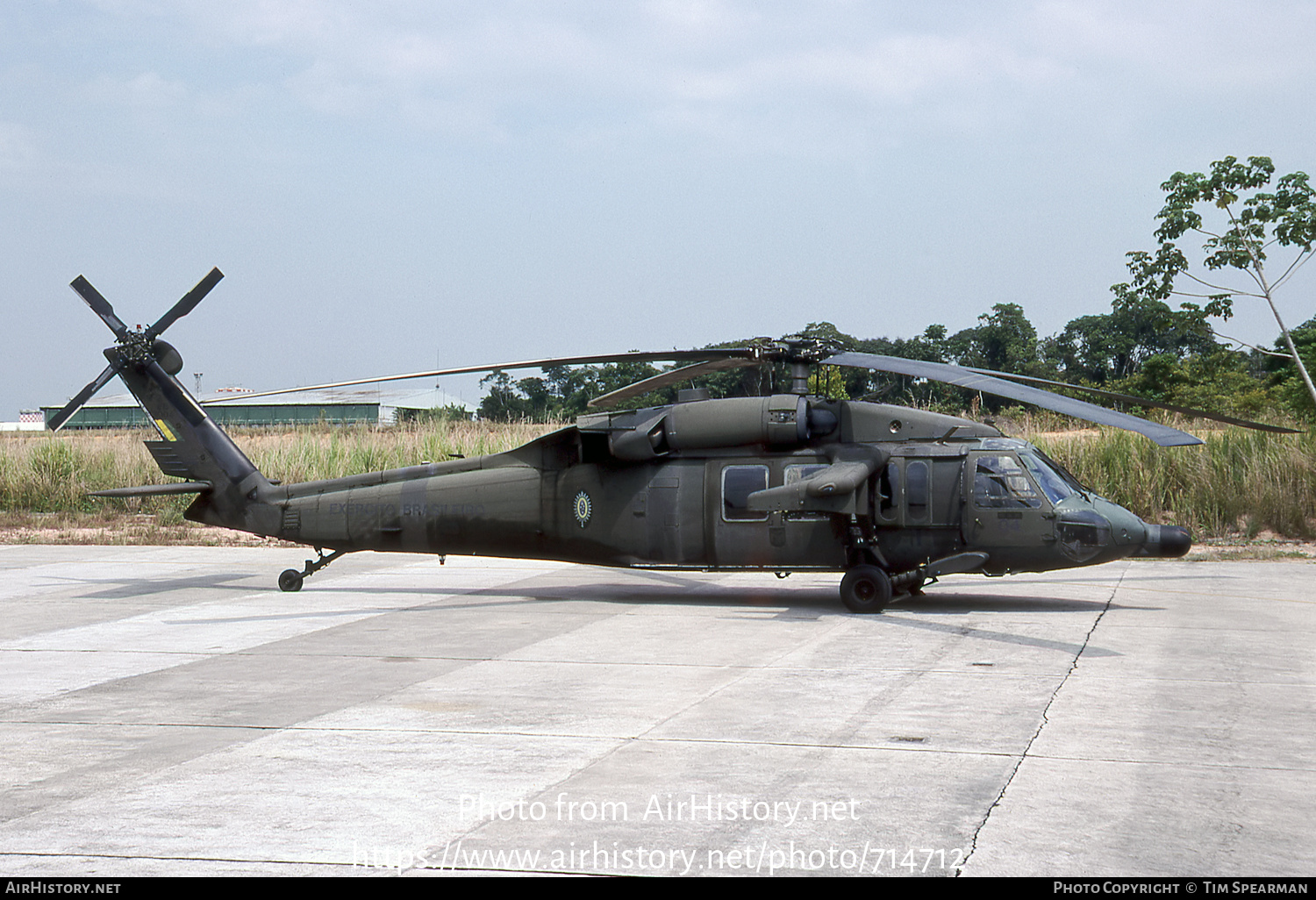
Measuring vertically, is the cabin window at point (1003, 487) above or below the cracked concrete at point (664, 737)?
above

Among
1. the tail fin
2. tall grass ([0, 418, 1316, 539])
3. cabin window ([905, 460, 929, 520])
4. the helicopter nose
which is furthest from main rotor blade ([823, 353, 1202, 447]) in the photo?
tall grass ([0, 418, 1316, 539])

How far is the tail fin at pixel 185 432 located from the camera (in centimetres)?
1468

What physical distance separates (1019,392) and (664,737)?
5.61 metres

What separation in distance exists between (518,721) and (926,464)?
6488 millimetres

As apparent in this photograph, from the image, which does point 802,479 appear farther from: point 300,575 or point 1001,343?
point 1001,343

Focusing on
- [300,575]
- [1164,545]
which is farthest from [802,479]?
[300,575]

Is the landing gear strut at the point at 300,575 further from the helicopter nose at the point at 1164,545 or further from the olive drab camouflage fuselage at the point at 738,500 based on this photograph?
the helicopter nose at the point at 1164,545

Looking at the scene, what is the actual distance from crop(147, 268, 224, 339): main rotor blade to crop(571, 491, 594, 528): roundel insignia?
18.5ft

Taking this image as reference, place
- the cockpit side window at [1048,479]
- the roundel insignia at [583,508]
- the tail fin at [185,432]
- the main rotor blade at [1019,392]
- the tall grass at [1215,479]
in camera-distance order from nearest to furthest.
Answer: the main rotor blade at [1019,392]
the cockpit side window at [1048,479]
the roundel insignia at [583,508]
the tail fin at [185,432]
the tall grass at [1215,479]

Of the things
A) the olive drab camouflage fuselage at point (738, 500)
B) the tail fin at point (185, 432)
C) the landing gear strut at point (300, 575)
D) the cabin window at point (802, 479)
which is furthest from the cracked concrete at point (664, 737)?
the tail fin at point (185, 432)

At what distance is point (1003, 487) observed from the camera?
40.1 feet

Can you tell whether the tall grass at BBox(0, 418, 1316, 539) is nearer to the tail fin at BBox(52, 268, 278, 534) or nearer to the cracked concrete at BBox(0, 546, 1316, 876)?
the cracked concrete at BBox(0, 546, 1316, 876)

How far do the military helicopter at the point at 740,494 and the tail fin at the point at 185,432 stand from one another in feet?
0.12

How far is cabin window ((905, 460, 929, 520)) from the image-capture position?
12.4 meters
